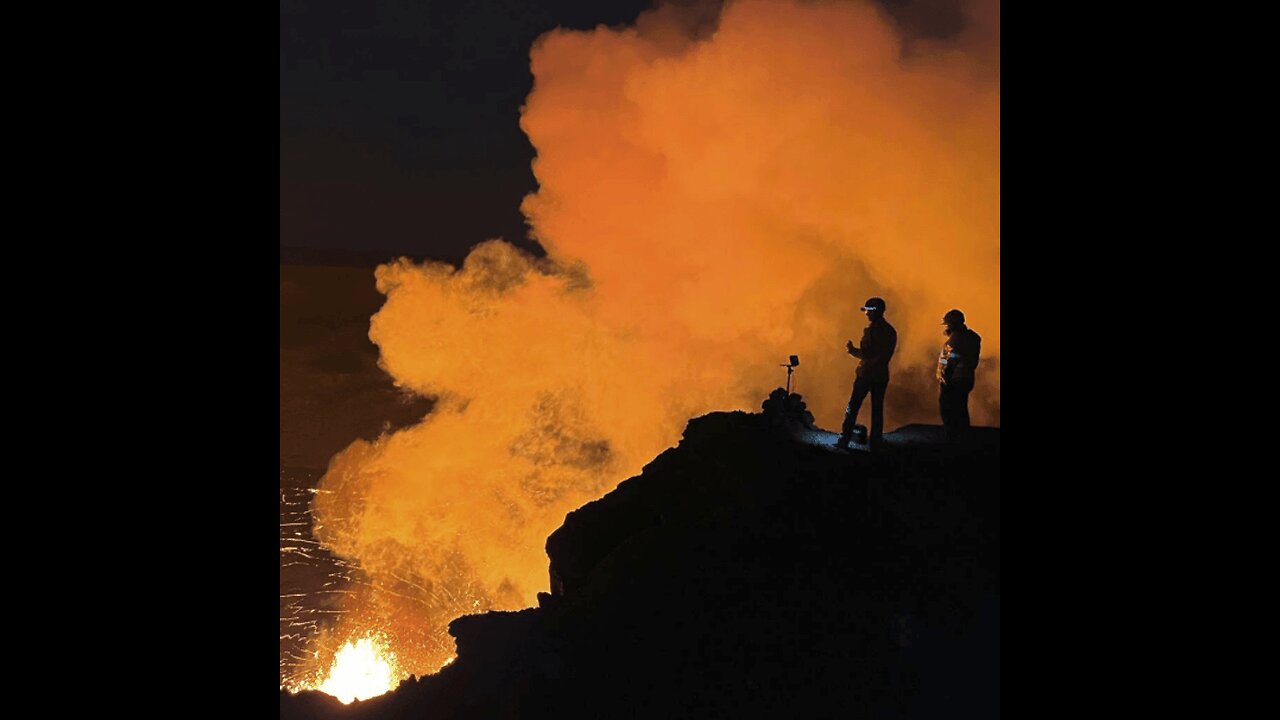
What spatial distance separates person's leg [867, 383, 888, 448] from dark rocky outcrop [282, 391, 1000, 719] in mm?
250

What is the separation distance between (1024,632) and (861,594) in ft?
14.3

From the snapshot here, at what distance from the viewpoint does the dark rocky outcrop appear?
6.61m

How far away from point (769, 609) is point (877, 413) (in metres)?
3.45

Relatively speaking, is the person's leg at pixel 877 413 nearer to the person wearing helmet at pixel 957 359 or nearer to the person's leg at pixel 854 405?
the person's leg at pixel 854 405

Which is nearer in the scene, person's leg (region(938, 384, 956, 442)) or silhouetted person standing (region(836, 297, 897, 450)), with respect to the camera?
silhouetted person standing (region(836, 297, 897, 450))

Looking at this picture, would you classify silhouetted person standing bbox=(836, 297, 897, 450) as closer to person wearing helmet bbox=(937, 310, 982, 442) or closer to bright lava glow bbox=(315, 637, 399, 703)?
person wearing helmet bbox=(937, 310, 982, 442)

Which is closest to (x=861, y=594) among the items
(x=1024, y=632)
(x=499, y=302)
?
(x=1024, y=632)

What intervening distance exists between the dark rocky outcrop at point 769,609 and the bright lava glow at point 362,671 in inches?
322

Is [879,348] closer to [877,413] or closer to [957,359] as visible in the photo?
[877,413]

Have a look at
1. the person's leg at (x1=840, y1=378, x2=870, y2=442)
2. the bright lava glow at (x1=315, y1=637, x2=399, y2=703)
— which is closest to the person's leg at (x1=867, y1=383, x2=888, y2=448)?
the person's leg at (x1=840, y1=378, x2=870, y2=442)

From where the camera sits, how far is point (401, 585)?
67.7 feet

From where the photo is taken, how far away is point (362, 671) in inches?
645
